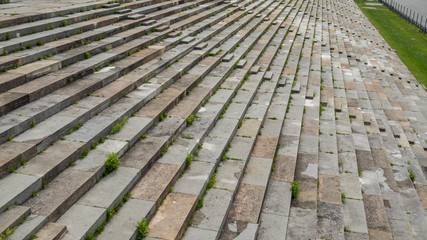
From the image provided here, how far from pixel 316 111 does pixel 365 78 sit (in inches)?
261

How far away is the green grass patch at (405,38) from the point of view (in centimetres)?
2323

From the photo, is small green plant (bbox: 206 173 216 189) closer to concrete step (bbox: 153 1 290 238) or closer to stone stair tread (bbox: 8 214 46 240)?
concrete step (bbox: 153 1 290 238)

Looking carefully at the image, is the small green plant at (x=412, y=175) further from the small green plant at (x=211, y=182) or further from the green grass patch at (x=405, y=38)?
the green grass patch at (x=405, y=38)

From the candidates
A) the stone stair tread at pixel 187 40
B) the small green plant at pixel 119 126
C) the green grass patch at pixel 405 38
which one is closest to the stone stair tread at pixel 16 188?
the small green plant at pixel 119 126

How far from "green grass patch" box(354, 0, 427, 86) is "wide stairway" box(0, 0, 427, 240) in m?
9.97

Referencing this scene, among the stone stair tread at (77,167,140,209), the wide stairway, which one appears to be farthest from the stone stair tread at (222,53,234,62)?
the stone stair tread at (77,167,140,209)

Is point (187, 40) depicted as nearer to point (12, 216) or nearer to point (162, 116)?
point (162, 116)

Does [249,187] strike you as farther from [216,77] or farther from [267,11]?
[267,11]

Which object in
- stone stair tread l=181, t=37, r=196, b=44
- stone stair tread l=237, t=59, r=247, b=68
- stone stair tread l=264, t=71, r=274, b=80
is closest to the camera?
stone stair tread l=264, t=71, r=274, b=80

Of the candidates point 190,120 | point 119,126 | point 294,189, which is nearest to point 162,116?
point 190,120

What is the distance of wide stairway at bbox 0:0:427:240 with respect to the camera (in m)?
5.42

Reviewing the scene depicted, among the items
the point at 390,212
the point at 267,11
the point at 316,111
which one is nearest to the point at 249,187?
the point at 390,212

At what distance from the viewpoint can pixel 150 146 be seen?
6.88 meters

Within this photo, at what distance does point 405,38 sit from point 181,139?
99.4ft
